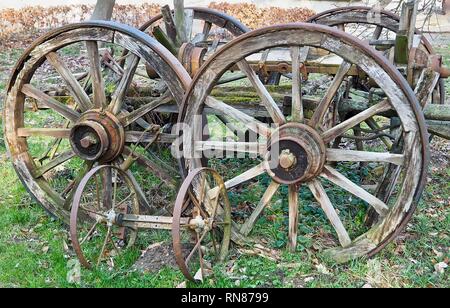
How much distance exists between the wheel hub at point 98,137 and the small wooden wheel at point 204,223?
85cm

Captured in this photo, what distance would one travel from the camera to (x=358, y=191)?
4.00 meters

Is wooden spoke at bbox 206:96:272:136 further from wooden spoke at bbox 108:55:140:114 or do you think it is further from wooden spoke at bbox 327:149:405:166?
wooden spoke at bbox 108:55:140:114

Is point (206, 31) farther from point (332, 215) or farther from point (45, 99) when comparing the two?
point (332, 215)

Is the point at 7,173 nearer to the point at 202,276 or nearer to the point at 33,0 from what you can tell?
the point at 202,276

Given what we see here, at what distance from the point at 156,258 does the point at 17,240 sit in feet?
4.74

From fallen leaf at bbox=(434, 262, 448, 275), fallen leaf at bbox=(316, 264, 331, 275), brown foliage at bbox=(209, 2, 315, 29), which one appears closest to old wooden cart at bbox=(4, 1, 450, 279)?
fallen leaf at bbox=(316, 264, 331, 275)

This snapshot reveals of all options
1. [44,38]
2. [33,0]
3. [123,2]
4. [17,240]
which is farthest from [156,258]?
[33,0]

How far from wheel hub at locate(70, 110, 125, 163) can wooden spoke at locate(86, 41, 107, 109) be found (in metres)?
→ 0.10

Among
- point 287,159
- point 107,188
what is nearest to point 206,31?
point 107,188

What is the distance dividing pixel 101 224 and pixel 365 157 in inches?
95.2

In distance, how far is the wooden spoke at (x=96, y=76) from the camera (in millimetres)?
4566

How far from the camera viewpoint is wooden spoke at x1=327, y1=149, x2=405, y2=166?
A: 381cm

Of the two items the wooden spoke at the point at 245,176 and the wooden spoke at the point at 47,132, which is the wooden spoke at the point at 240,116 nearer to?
the wooden spoke at the point at 245,176

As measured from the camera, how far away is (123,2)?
1440 cm
